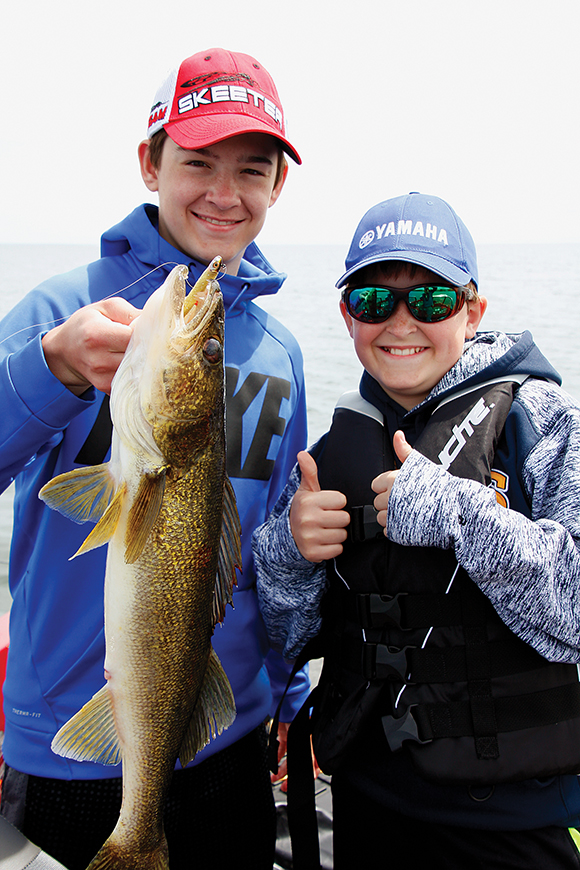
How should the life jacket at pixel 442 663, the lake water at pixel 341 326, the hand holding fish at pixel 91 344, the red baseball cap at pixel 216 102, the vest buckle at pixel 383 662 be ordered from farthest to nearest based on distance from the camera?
the lake water at pixel 341 326
the red baseball cap at pixel 216 102
the vest buckle at pixel 383 662
the life jacket at pixel 442 663
the hand holding fish at pixel 91 344

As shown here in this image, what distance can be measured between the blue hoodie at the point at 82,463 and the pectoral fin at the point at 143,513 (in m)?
0.33

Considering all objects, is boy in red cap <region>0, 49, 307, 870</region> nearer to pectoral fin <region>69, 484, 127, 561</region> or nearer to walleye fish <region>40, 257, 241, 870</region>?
walleye fish <region>40, 257, 241, 870</region>

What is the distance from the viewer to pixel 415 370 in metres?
2.32

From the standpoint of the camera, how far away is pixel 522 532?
1.79m

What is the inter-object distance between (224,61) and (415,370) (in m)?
1.48

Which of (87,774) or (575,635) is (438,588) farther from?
(87,774)

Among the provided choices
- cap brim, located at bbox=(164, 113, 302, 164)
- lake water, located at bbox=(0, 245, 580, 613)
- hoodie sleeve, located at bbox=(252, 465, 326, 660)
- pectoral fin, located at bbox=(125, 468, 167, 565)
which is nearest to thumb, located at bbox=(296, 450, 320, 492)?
hoodie sleeve, located at bbox=(252, 465, 326, 660)

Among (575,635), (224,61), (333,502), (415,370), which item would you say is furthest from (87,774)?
(224,61)

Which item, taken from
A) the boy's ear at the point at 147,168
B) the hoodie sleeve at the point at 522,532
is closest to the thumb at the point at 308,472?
the hoodie sleeve at the point at 522,532

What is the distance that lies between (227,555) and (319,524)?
392 mm

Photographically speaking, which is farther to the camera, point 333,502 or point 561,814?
point 333,502

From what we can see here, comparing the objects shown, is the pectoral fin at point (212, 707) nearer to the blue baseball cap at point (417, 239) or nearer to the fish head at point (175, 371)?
the fish head at point (175, 371)

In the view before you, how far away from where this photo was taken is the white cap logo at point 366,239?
2.36 m

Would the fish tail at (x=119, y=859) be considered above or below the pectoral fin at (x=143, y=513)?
below
